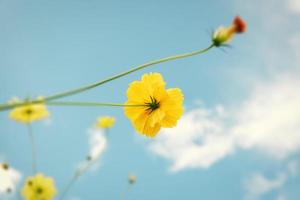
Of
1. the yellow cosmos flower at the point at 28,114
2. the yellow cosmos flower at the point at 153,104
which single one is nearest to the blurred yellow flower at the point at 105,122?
the yellow cosmos flower at the point at 28,114

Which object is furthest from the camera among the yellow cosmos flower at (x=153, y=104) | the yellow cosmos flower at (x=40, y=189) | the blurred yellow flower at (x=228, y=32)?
the yellow cosmos flower at (x=40, y=189)

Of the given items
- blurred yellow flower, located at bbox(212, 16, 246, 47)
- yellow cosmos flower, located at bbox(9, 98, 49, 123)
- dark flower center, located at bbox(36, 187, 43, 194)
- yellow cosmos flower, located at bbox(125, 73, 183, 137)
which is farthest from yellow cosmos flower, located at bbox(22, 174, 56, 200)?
blurred yellow flower, located at bbox(212, 16, 246, 47)

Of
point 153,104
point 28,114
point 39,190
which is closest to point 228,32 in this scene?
point 153,104

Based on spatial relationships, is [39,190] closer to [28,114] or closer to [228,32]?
[28,114]

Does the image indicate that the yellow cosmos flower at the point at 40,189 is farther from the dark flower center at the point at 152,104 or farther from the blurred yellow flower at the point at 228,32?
the blurred yellow flower at the point at 228,32

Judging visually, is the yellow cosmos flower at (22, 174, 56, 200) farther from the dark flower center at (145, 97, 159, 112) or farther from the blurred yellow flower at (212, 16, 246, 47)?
the blurred yellow flower at (212, 16, 246, 47)
